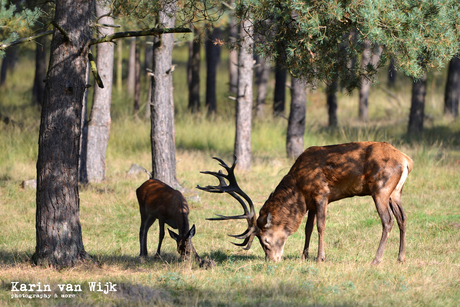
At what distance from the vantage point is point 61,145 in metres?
6.09

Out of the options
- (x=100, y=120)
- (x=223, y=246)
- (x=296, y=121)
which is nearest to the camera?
(x=223, y=246)

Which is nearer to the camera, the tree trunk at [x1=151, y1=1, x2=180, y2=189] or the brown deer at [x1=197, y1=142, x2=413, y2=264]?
the brown deer at [x1=197, y1=142, x2=413, y2=264]

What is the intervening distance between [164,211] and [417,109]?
15.2 meters

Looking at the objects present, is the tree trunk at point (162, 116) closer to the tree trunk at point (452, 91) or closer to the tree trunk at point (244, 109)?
the tree trunk at point (244, 109)

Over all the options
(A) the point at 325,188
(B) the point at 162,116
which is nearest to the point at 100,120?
(B) the point at 162,116

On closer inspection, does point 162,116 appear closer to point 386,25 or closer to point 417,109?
point 386,25

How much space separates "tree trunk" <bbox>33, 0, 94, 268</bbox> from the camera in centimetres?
610

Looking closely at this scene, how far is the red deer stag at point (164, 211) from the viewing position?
6.53m

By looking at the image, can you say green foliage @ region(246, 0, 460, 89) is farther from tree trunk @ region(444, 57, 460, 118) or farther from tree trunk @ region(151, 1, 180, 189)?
tree trunk @ region(444, 57, 460, 118)

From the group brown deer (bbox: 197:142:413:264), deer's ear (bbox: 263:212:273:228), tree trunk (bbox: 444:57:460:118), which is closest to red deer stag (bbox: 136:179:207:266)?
brown deer (bbox: 197:142:413:264)

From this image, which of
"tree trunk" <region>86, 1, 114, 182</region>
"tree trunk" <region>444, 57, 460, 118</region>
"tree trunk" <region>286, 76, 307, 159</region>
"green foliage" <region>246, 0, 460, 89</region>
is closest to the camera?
"green foliage" <region>246, 0, 460, 89</region>

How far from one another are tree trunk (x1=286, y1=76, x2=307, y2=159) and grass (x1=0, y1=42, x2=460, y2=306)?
734mm

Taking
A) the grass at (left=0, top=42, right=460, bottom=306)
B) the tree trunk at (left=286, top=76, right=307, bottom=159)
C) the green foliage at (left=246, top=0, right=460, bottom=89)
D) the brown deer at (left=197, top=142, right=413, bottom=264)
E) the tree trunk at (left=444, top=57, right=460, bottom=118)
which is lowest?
the grass at (left=0, top=42, right=460, bottom=306)

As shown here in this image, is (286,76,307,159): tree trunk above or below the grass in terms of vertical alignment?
above
